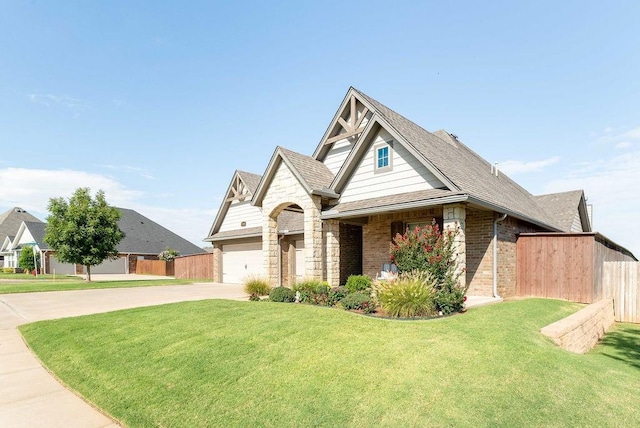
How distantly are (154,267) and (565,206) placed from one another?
121ft

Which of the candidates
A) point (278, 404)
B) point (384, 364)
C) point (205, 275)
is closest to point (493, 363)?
point (384, 364)

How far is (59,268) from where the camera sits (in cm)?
3816

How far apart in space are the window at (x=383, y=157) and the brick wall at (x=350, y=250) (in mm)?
4972

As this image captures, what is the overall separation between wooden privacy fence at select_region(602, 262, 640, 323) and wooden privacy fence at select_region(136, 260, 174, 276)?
113 ft

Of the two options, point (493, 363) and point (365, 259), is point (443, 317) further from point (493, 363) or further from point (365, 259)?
point (365, 259)

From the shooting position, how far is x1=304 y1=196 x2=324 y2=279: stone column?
12617 mm

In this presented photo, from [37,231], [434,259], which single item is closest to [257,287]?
[434,259]

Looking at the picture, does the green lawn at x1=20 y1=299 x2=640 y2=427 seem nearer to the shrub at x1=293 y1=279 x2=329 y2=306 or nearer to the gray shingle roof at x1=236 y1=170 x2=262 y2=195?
the shrub at x1=293 y1=279 x2=329 y2=306

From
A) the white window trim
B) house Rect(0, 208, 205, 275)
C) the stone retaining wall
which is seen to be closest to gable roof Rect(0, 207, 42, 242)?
house Rect(0, 208, 205, 275)

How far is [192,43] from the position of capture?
13.7m

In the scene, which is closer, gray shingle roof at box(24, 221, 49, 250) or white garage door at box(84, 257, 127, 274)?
gray shingle roof at box(24, 221, 49, 250)

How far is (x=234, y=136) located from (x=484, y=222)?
12.1 metres

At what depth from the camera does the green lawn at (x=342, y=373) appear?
4.15 metres

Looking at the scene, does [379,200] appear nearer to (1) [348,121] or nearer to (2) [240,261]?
(1) [348,121]
